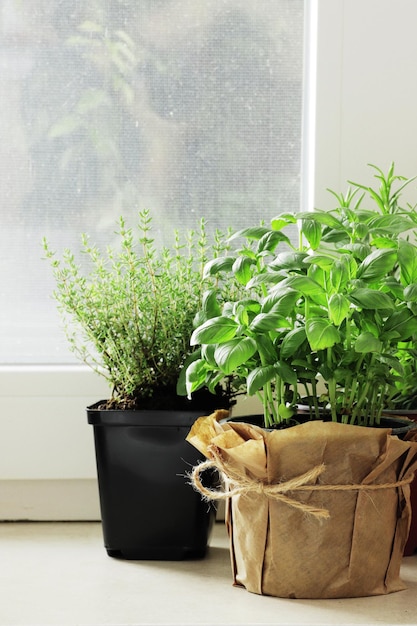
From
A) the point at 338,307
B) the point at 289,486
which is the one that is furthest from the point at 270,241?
the point at 289,486

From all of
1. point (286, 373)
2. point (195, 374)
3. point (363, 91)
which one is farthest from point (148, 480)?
point (363, 91)

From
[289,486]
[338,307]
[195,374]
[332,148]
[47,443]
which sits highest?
[332,148]

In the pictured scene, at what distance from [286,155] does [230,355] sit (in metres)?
0.66

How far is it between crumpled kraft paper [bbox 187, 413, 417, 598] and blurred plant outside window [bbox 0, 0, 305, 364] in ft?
1.95

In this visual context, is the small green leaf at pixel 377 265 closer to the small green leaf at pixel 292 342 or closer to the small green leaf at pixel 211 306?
the small green leaf at pixel 292 342

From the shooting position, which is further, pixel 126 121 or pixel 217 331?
pixel 126 121

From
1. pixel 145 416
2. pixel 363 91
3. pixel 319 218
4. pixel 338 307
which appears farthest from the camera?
pixel 363 91

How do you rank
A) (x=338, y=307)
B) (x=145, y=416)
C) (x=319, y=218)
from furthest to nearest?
(x=145, y=416) → (x=319, y=218) → (x=338, y=307)

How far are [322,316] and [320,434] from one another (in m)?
0.15

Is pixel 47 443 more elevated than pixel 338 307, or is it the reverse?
pixel 338 307

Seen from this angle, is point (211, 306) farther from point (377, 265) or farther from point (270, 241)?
point (377, 265)

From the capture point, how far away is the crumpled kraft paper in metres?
0.94

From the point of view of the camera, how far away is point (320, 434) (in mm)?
936

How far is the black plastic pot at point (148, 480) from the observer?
1154 millimetres
